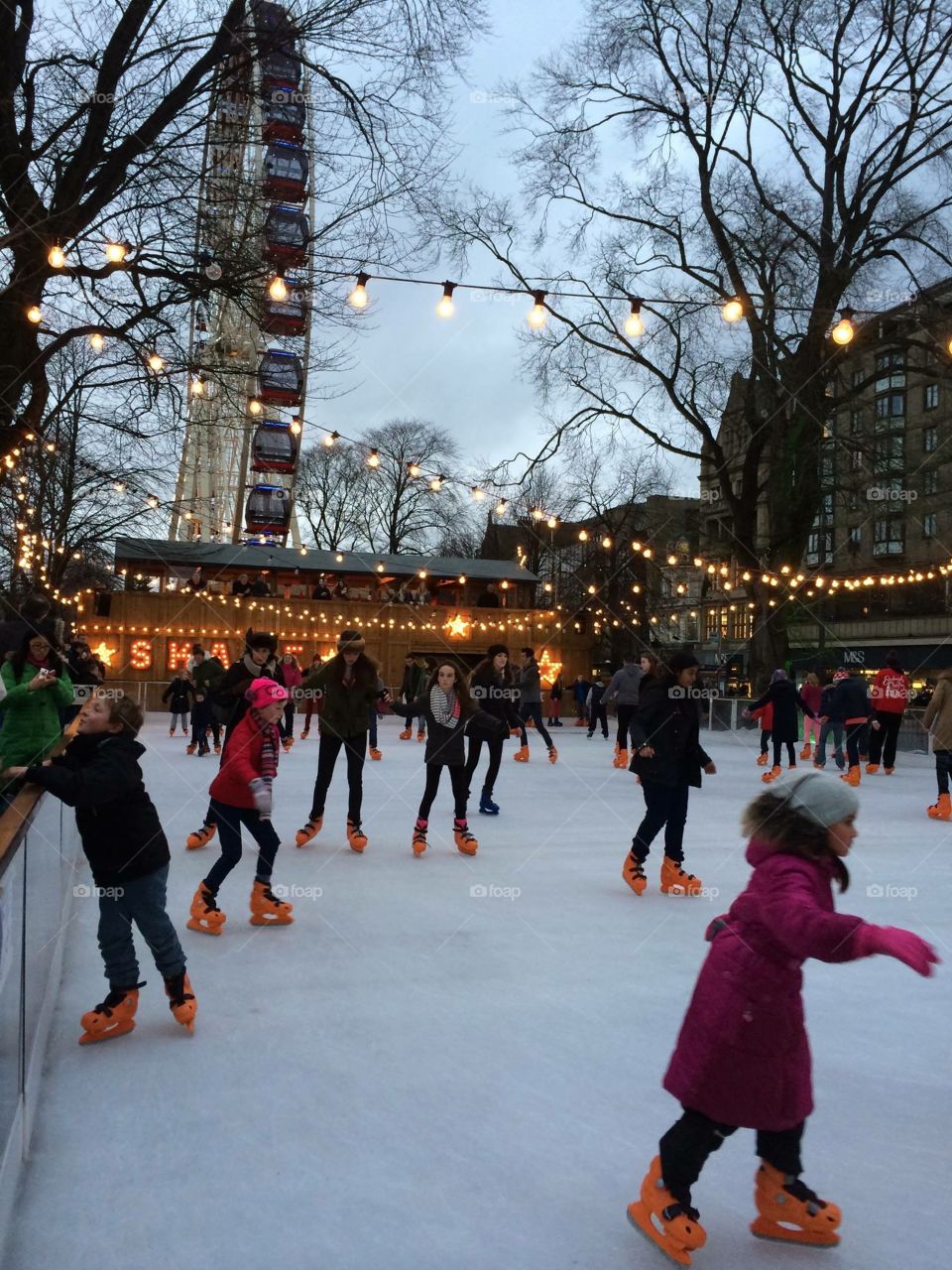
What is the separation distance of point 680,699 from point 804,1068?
399 centimetres

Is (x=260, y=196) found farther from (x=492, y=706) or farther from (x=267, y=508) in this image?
(x=267, y=508)

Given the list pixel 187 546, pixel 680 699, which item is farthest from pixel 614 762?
pixel 187 546

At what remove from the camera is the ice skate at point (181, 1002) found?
3.58m

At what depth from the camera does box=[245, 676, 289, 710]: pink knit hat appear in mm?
4781

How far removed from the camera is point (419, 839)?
23.6 ft

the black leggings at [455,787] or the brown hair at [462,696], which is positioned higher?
the brown hair at [462,696]

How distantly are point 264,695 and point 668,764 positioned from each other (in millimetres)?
2602

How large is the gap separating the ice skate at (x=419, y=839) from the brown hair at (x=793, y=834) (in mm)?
4851

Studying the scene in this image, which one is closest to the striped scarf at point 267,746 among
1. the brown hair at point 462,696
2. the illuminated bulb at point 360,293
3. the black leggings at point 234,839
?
the black leggings at point 234,839

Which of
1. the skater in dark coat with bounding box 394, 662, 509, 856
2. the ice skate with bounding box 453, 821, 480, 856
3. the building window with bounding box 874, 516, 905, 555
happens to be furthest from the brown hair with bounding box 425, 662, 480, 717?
the building window with bounding box 874, 516, 905, 555

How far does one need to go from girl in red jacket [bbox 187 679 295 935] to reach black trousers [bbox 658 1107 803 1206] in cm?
278

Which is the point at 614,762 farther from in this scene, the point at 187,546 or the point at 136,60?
the point at 187,546

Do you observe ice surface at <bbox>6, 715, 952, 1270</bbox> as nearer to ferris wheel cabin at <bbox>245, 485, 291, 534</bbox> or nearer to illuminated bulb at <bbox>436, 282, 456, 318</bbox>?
illuminated bulb at <bbox>436, 282, 456, 318</bbox>

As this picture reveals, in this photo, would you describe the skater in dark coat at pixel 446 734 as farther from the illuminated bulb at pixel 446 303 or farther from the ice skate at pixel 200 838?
the illuminated bulb at pixel 446 303
